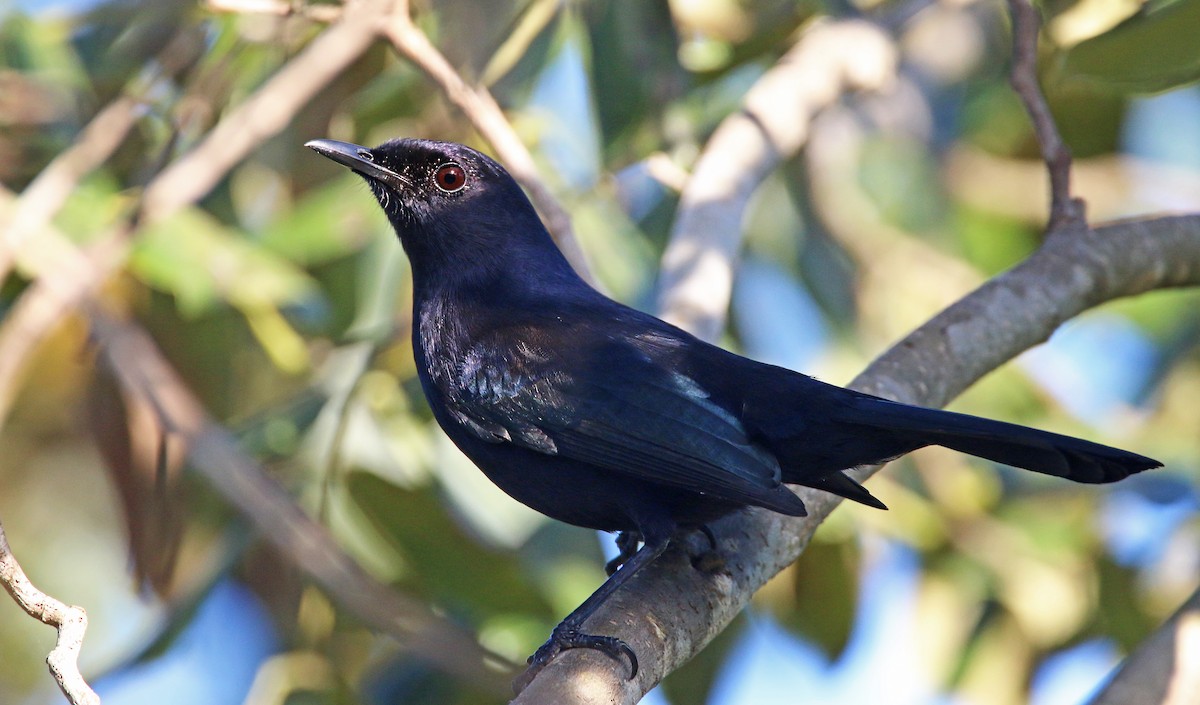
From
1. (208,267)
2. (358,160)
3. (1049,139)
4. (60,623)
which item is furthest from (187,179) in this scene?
(1049,139)

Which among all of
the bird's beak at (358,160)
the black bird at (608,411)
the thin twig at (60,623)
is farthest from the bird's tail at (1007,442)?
the thin twig at (60,623)

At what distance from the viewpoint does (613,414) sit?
3406 millimetres

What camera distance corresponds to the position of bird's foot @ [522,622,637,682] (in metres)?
2.81

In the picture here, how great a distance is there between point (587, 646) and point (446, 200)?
173 centimetres

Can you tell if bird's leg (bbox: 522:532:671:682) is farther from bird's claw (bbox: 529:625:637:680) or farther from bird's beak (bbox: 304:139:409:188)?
bird's beak (bbox: 304:139:409:188)

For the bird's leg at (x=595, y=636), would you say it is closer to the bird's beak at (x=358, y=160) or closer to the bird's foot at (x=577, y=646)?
the bird's foot at (x=577, y=646)

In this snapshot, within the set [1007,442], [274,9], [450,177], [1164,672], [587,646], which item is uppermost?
[274,9]

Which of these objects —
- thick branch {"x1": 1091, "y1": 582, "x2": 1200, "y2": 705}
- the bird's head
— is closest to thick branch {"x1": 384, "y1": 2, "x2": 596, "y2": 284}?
the bird's head

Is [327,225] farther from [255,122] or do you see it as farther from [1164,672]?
[1164,672]

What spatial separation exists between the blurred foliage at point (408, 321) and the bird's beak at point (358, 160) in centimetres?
66

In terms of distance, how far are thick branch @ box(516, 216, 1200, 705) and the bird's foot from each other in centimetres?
4

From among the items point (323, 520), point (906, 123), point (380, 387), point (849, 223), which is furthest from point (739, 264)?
point (323, 520)

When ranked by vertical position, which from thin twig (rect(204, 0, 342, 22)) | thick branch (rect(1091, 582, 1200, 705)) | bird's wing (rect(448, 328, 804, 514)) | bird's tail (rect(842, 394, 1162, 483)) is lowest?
thick branch (rect(1091, 582, 1200, 705))

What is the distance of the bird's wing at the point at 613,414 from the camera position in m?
3.20
